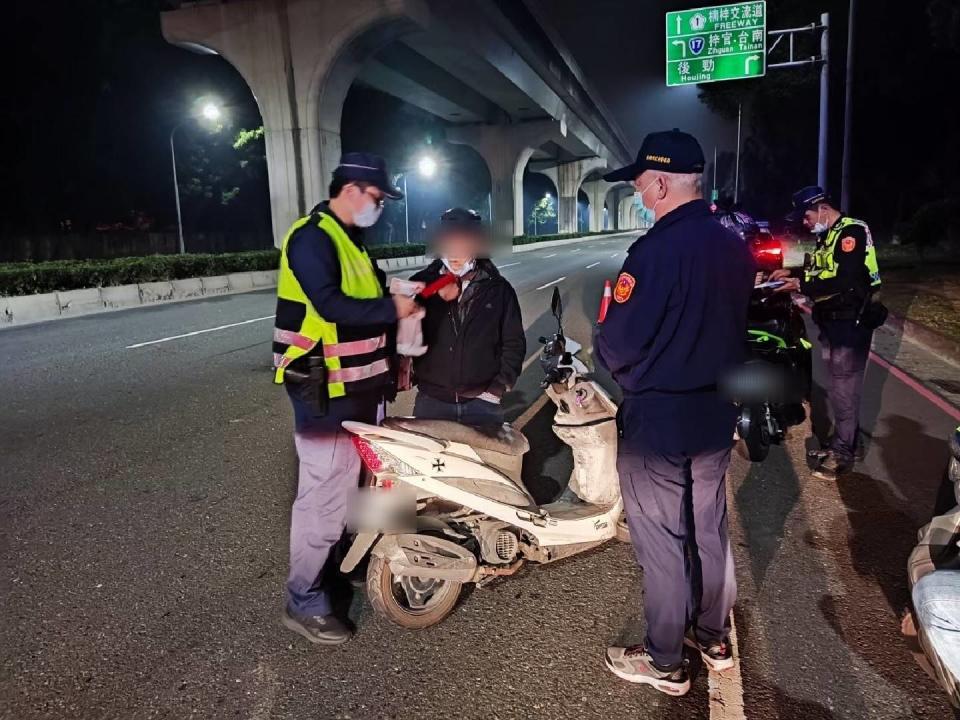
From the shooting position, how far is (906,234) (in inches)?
1147

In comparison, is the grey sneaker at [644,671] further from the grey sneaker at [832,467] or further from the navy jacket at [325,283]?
the grey sneaker at [832,467]

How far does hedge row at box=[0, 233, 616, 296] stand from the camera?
14.5 m

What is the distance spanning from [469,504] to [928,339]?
959 cm

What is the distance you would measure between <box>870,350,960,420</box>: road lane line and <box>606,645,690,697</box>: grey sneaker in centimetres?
514

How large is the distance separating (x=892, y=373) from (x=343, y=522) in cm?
758

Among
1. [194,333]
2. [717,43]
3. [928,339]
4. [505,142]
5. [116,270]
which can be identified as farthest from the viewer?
[505,142]

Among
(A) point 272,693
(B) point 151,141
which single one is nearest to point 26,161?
(B) point 151,141

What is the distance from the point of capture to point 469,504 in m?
2.88

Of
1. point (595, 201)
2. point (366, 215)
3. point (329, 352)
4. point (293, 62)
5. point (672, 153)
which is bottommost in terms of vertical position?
point (329, 352)

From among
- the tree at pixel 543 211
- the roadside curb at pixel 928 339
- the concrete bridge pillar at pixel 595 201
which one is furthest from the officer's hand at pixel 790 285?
the tree at pixel 543 211

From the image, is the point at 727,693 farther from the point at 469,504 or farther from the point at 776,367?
the point at 776,367

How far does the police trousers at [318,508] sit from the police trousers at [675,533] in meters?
1.09

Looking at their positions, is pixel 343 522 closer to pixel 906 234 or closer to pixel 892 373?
pixel 892 373

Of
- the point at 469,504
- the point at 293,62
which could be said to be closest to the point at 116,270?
the point at 293,62
